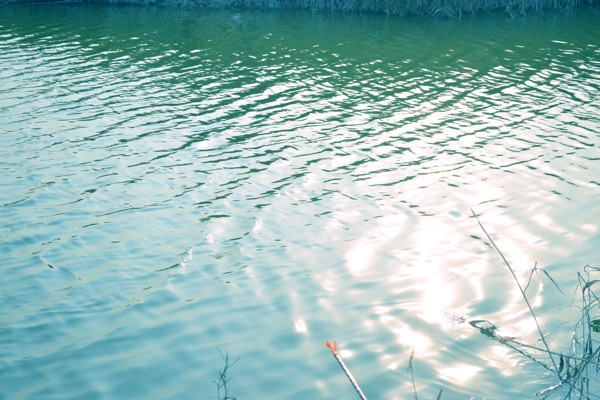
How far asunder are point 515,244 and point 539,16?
2019 centimetres

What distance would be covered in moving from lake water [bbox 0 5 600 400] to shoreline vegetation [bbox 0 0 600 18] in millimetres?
8722

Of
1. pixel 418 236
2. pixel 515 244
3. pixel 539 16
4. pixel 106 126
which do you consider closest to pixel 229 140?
pixel 106 126

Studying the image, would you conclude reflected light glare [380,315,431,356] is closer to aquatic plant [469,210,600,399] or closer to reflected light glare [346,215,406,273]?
aquatic plant [469,210,600,399]

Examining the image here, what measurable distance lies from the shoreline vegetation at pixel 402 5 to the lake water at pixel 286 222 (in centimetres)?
872

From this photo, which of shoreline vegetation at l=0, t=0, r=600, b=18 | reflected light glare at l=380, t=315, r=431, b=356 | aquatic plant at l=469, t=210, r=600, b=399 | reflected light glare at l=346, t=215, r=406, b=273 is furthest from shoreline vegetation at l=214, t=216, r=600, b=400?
shoreline vegetation at l=0, t=0, r=600, b=18

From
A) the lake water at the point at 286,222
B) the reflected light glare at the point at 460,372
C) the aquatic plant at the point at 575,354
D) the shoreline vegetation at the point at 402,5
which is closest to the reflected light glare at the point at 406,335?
the lake water at the point at 286,222

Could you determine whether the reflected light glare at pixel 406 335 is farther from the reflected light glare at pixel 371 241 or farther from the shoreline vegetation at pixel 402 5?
the shoreline vegetation at pixel 402 5

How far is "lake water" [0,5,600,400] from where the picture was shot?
5211mm

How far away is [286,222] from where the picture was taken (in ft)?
25.6

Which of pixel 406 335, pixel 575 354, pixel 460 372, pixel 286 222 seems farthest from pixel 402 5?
pixel 460 372

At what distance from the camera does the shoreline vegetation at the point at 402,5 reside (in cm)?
2420

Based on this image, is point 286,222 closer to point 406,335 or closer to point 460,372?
point 406,335

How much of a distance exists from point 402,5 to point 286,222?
1890 centimetres

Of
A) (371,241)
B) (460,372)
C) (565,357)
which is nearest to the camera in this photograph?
(565,357)
